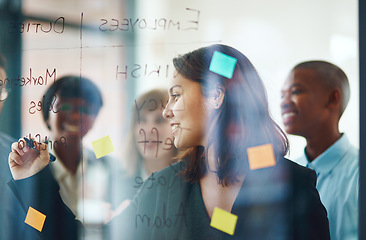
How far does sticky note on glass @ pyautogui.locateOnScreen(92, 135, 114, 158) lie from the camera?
1454mm

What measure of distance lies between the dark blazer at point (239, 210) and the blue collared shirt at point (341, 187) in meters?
0.03

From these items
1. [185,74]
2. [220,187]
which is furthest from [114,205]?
[185,74]

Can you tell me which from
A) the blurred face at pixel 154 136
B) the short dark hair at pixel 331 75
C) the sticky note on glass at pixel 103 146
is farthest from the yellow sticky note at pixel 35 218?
the short dark hair at pixel 331 75

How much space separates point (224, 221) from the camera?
53.1 inches

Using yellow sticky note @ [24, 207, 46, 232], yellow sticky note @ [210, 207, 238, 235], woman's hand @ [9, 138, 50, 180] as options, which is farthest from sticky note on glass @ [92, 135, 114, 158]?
yellow sticky note @ [210, 207, 238, 235]

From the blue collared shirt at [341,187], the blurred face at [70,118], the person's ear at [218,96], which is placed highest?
the person's ear at [218,96]

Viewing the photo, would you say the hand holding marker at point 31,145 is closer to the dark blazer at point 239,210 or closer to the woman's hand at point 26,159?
the woman's hand at point 26,159

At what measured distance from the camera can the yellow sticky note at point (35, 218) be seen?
154 cm

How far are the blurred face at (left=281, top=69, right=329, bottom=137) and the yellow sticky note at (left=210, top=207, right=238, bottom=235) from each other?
0.35 meters

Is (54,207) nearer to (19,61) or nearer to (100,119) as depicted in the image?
(100,119)

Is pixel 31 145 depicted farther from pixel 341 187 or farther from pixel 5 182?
pixel 341 187

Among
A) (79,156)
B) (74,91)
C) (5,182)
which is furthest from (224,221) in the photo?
(5,182)

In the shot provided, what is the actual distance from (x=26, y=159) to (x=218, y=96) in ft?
2.66

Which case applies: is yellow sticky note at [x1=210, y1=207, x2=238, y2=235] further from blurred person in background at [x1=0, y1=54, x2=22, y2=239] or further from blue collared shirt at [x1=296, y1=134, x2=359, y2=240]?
blurred person in background at [x1=0, y1=54, x2=22, y2=239]
